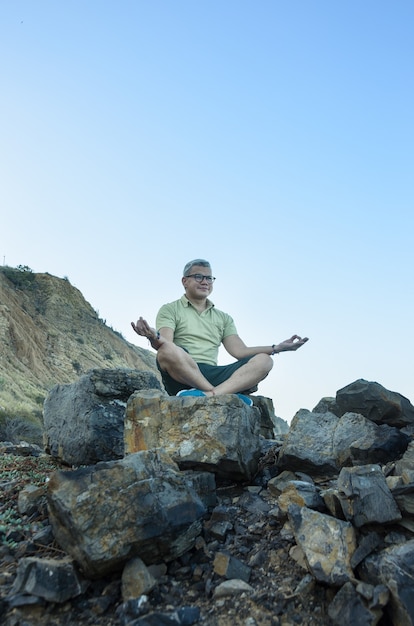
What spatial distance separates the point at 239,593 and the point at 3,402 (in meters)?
14.3

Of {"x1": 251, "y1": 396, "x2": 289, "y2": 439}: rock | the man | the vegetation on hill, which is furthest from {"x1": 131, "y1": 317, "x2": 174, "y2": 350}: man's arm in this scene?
the vegetation on hill

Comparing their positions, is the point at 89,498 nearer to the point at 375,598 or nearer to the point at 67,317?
the point at 375,598

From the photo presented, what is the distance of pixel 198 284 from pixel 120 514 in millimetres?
2663

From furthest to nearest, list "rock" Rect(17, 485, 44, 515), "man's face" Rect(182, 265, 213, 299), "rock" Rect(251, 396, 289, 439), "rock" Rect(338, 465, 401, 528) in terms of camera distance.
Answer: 1. "rock" Rect(251, 396, 289, 439)
2. "man's face" Rect(182, 265, 213, 299)
3. "rock" Rect(17, 485, 44, 515)
4. "rock" Rect(338, 465, 401, 528)

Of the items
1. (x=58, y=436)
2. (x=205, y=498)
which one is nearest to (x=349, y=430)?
(x=205, y=498)

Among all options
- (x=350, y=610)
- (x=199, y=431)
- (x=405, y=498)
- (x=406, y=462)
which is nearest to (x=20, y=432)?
(x=199, y=431)

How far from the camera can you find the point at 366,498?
2.62 meters

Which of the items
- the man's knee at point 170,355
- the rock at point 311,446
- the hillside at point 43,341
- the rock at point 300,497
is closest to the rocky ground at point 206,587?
the rock at point 300,497

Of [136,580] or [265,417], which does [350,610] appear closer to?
[136,580]

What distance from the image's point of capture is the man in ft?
13.2

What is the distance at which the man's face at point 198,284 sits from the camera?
480cm

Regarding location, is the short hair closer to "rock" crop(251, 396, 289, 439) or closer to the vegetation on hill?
"rock" crop(251, 396, 289, 439)

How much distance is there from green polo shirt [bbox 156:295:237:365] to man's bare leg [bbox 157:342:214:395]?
44cm

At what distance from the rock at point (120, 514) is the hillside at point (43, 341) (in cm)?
1256
